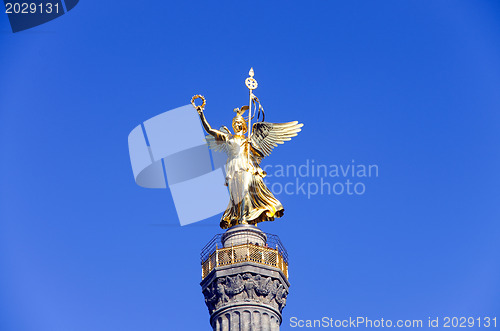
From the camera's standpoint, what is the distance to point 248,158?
2041 inches

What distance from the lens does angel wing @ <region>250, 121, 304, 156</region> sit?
5259 cm

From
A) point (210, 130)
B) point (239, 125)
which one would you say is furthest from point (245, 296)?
point (239, 125)

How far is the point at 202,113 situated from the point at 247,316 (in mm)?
11540

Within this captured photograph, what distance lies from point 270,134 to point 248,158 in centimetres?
214

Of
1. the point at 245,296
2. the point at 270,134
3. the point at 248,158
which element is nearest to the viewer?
the point at 245,296

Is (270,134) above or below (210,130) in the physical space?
above

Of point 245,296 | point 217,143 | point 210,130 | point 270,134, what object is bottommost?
point 245,296

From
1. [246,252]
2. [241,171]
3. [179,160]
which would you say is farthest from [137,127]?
[246,252]

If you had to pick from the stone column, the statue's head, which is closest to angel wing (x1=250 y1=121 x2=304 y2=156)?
the statue's head

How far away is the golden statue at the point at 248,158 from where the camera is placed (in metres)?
50.6

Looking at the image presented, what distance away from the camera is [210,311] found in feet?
157

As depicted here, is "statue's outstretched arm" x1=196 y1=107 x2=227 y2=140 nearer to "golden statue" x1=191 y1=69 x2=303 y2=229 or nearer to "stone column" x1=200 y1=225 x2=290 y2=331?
"golden statue" x1=191 y1=69 x2=303 y2=229

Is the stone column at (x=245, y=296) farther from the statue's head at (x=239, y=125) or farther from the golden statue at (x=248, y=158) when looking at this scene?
the statue's head at (x=239, y=125)

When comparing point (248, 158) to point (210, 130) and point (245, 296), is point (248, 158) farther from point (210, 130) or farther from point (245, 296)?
point (245, 296)
